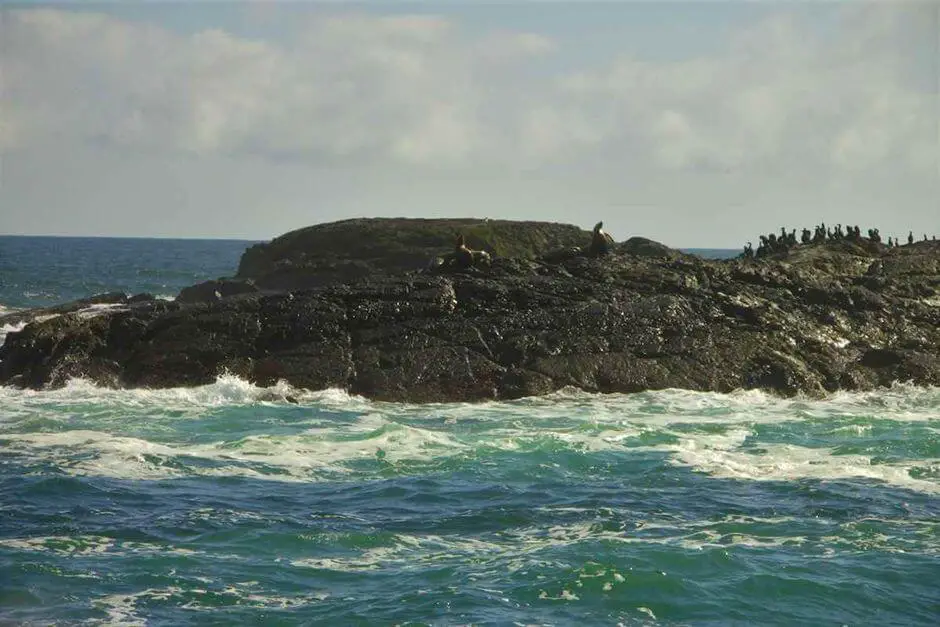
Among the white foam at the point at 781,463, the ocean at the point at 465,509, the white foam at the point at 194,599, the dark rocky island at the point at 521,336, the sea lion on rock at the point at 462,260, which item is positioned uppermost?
the sea lion on rock at the point at 462,260

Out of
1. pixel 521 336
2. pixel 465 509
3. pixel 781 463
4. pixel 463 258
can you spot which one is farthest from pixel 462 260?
pixel 465 509

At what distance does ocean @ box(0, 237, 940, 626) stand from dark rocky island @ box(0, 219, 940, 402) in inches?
25.2

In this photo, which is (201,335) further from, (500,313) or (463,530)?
(463,530)

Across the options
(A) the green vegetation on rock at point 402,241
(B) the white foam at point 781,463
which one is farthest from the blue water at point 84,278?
(B) the white foam at point 781,463

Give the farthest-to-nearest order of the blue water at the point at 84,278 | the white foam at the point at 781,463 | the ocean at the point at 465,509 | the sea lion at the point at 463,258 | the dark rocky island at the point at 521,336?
the blue water at the point at 84,278
the sea lion at the point at 463,258
the dark rocky island at the point at 521,336
the white foam at the point at 781,463
the ocean at the point at 465,509

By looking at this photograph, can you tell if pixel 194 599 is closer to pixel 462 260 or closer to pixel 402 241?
pixel 462 260

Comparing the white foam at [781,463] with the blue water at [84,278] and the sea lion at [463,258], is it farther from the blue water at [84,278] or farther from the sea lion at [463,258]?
the blue water at [84,278]

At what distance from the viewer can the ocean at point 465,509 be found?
13.3 meters

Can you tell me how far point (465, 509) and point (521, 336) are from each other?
10179 millimetres

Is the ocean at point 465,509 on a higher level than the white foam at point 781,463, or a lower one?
lower

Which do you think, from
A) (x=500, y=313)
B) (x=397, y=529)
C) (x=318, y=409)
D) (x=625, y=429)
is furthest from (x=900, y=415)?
(x=397, y=529)

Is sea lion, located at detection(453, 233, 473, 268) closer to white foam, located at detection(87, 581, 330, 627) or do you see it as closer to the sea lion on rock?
the sea lion on rock

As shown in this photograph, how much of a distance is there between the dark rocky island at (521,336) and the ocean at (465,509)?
639mm

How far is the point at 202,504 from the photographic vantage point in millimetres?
17250
